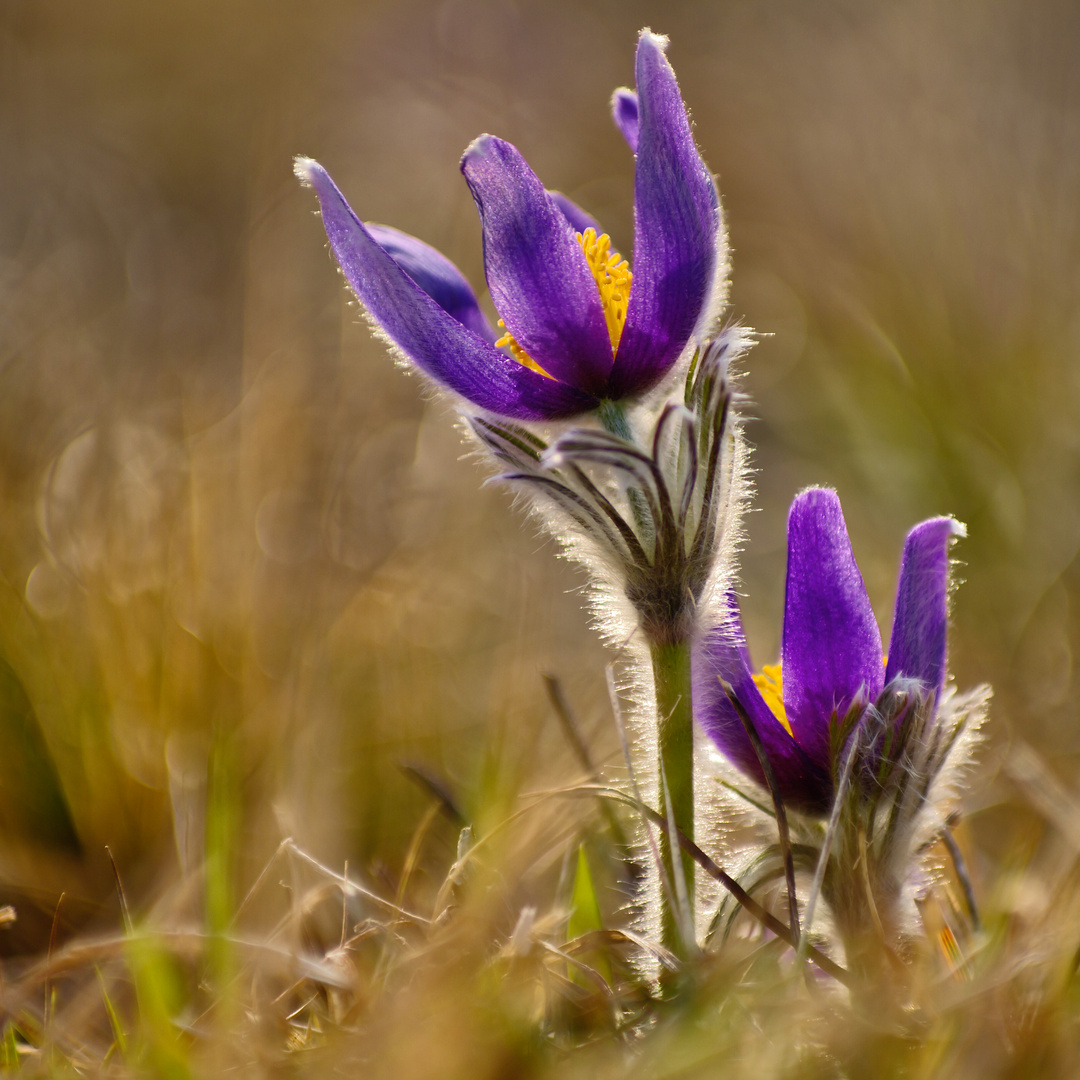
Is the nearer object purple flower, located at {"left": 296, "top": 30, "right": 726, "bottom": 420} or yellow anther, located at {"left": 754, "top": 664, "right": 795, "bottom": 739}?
purple flower, located at {"left": 296, "top": 30, "right": 726, "bottom": 420}

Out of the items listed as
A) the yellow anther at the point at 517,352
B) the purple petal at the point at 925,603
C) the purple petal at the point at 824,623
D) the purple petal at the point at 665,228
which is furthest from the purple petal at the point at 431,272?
the purple petal at the point at 925,603

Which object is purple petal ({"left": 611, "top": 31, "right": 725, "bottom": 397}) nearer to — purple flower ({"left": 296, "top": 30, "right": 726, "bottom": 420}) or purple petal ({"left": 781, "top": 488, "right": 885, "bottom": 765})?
purple flower ({"left": 296, "top": 30, "right": 726, "bottom": 420})

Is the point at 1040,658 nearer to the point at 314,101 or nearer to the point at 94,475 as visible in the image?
the point at 94,475

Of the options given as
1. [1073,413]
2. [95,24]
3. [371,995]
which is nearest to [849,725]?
[371,995]

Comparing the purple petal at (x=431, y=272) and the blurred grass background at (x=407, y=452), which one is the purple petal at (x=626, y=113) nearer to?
the purple petal at (x=431, y=272)

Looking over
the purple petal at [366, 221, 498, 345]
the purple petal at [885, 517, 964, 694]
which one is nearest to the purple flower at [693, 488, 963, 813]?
the purple petal at [885, 517, 964, 694]
